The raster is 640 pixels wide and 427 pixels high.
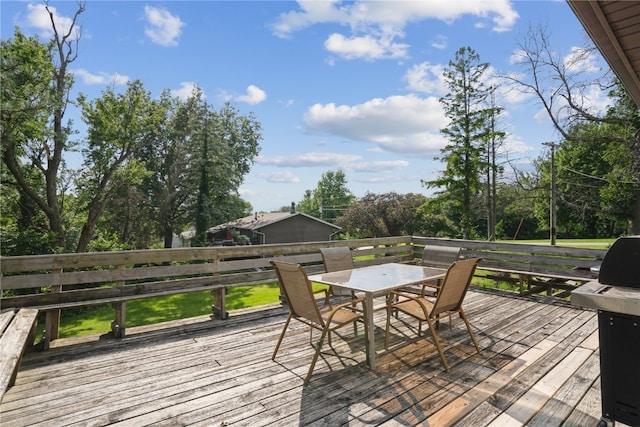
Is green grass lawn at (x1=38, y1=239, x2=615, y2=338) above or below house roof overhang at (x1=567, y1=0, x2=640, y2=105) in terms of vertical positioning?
below

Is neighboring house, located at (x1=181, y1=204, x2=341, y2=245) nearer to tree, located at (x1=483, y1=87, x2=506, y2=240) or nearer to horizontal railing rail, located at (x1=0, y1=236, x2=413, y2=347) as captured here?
tree, located at (x1=483, y1=87, x2=506, y2=240)

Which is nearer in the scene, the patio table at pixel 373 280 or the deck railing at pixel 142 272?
the patio table at pixel 373 280

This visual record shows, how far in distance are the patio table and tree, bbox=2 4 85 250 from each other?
12.2 meters

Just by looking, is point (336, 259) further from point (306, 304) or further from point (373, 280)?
point (306, 304)

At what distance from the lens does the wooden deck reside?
2311mm

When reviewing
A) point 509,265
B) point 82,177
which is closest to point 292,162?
point 82,177

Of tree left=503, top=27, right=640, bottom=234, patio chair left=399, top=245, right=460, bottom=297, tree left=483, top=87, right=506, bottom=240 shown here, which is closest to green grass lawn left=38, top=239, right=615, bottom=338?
tree left=503, top=27, right=640, bottom=234

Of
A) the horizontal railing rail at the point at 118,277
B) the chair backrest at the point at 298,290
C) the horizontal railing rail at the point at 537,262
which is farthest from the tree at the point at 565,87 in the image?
the chair backrest at the point at 298,290

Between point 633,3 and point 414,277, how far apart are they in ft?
8.53

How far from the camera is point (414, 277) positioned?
359cm

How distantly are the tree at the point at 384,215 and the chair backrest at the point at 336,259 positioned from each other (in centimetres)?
1817

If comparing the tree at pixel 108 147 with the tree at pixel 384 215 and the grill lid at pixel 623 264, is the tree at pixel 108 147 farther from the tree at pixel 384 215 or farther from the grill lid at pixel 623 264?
the grill lid at pixel 623 264

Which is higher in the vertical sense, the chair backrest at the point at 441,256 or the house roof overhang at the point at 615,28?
the house roof overhang at the point at 615,28

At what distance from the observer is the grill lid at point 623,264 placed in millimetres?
1922
